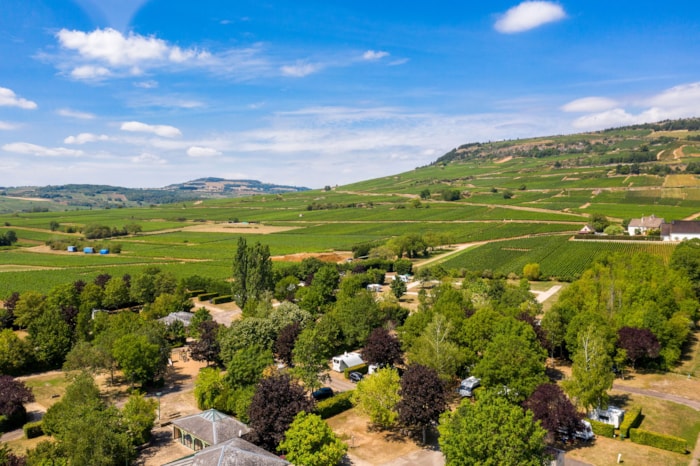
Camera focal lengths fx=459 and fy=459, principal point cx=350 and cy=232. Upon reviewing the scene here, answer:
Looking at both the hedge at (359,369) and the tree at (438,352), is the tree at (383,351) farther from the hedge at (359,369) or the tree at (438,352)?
the hedge at (359,369)

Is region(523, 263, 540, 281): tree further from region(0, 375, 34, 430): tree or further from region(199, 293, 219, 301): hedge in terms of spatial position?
region(0, 375, 34, 430): tree

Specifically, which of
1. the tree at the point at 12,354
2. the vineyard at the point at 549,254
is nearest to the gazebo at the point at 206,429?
the tree at the point at 12,354

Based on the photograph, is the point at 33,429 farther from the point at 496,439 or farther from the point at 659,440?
the point at 659,440

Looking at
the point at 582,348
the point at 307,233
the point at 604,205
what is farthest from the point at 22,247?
the point at 604,205

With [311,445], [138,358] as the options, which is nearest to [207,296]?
[138,358]

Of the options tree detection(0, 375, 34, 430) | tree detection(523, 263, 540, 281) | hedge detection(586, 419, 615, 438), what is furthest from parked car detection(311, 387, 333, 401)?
tree detection(523, 263, 540, 281)
